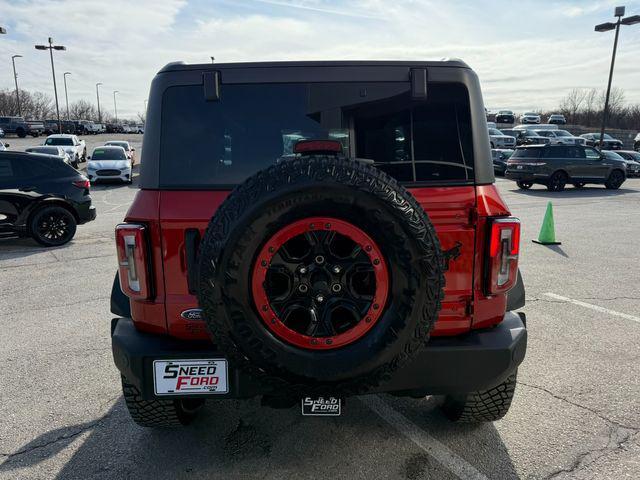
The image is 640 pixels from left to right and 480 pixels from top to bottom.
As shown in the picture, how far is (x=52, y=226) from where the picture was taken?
8.63 metres

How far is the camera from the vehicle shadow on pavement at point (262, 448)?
254 cm

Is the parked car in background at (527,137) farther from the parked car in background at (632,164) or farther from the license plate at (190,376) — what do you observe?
the license plate at (190,376)

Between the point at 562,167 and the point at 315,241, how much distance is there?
18675 mm

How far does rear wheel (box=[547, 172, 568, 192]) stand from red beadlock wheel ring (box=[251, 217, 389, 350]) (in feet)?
59.4

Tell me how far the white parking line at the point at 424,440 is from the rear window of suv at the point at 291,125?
153 cm

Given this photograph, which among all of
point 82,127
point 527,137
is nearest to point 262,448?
point 527,137

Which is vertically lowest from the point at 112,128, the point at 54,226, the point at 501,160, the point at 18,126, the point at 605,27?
A: the point at 54,226

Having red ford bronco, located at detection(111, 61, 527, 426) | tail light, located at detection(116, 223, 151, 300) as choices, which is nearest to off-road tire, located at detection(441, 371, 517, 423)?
red ford bronco, located at detection(111, 61, 527, 426)

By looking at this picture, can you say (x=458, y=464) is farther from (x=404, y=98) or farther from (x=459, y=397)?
(x=404, y=98)

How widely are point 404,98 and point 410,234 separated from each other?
868mm

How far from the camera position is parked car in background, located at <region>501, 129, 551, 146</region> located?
3381 centimetres

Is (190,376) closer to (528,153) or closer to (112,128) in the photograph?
(528,153)

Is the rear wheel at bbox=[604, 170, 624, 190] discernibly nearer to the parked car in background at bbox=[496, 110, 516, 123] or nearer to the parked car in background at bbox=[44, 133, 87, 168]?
the parked car in background at bbox=[44, 133, 87, 168]

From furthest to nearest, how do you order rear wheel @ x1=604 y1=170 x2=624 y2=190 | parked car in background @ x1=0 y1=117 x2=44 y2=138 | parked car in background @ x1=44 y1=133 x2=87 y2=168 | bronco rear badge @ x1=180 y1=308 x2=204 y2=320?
parked car in background @ x1=0 y1=117 x2=44 y2=138
parked car in background @ x1=44 y1=133 x2=87 y2=168
rear wheel @ x1=604 y1=170 x2=624 y2=190
bronco rear badge @ x1=180 y1=308 x2=204 y2=320
